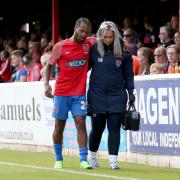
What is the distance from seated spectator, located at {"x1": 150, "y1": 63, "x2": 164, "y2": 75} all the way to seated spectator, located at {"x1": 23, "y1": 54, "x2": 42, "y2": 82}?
150 inches

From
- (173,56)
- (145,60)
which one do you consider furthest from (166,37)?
(173,56)

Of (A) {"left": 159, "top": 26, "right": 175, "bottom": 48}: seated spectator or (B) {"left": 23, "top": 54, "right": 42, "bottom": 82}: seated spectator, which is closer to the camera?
(A) {"left": 159, "top": 26, "right": 175, "bottom": 48}: seated spectator

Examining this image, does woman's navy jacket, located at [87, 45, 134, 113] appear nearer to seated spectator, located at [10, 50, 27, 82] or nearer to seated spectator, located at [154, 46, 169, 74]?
seated spectator, located at [154, 46, 169, 74]

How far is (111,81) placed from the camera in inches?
439

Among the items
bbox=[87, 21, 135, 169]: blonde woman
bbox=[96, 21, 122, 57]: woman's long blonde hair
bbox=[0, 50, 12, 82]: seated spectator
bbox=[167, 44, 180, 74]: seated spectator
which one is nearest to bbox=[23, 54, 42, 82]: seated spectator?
bbox=[0, 50, 12, 82]: seated spectator

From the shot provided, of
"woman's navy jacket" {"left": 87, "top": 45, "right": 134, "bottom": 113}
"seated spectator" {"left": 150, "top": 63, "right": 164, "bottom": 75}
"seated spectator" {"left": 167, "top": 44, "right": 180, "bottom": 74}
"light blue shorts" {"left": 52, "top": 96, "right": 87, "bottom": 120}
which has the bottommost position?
"light blue shorts" {"left": 52, "top": 96, "right": 87, "bottom": 120}

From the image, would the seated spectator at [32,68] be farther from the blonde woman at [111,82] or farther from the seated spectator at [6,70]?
the blonde woman at [111,82]

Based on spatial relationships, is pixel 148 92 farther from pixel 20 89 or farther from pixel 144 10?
pixel 144 10

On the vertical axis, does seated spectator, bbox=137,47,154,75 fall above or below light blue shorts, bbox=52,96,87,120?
above

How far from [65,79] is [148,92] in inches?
59.6

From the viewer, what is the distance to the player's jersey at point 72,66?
11.2 metres

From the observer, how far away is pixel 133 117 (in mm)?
11094

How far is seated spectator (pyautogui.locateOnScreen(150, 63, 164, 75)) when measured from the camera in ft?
43.5

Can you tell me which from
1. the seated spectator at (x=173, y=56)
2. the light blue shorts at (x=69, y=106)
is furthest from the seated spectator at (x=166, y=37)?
the light blue shorts at (x=69, y=106)
